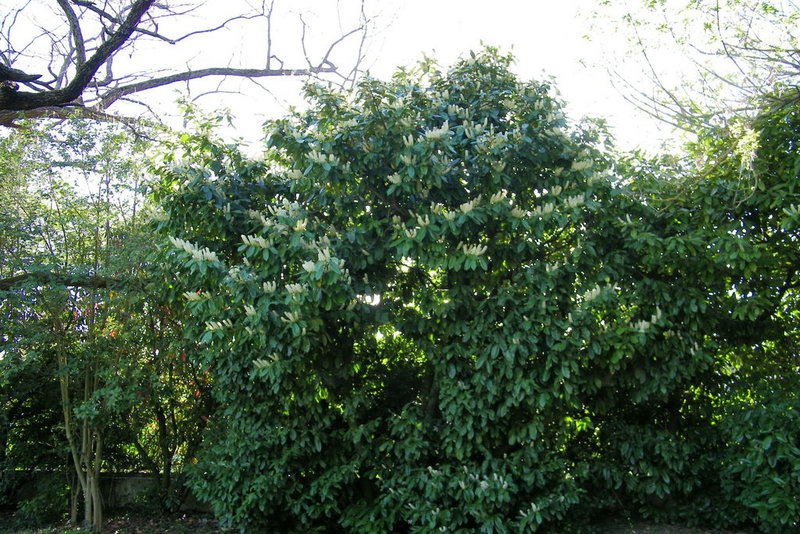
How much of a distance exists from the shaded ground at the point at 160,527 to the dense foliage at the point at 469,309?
7.5 inches

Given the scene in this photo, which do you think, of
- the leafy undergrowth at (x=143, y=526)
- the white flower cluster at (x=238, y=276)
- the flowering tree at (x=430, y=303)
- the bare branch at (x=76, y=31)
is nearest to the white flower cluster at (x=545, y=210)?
the flowering tree at (x=430, y=303)

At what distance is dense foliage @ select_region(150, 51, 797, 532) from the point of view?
4.17 metres

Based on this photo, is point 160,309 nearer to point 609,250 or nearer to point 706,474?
point 609,250

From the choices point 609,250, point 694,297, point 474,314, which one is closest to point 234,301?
point 474,314

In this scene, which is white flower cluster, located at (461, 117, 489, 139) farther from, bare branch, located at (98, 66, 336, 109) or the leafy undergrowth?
bare branch, located at (98, 66, 336, 109)

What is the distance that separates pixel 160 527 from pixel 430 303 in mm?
3604

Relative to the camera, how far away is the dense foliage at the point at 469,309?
13.7 ft

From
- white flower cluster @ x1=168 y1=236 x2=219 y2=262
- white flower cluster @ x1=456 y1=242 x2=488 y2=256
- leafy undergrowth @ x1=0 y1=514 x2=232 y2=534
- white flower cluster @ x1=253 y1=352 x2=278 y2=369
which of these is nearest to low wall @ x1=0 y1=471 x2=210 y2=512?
leafy undergrowth @ x1=0 y1=514 x2=232 y2=534

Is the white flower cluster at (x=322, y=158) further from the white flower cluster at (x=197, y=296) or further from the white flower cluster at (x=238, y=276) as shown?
the white flower cluster at (x=197, y=296)

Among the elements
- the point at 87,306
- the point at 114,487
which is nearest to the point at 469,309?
the point at 87,306

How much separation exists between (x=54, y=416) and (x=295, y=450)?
11.5ft

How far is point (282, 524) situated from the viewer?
4.87 m

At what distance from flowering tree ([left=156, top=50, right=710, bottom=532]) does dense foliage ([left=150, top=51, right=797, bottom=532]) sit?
0.07 ft

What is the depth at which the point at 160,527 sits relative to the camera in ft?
18.9
